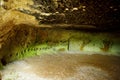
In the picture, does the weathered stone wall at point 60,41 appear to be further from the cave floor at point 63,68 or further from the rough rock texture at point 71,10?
the rough rock texture at point 71,10

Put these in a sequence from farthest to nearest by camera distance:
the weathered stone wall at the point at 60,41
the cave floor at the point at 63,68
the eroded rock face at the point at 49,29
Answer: the weathered stone wall at the point at 60,41, the cave floor at the point at 63,68, the eroded rock face at the point at 49,29

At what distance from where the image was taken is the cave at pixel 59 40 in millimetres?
4627

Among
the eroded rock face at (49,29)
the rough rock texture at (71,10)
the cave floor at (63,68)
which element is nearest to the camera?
the rough rock texture at (71,10)

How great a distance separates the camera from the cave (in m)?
4.63

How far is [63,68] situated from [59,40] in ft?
7.43

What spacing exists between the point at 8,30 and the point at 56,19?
1.55 m

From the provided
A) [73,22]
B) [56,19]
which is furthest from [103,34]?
[56,19]

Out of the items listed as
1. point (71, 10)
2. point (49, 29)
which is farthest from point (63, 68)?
point (49, 29)

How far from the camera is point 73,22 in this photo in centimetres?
610

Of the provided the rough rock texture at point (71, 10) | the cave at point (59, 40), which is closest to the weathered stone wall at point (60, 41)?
the cave at point (59, 40)

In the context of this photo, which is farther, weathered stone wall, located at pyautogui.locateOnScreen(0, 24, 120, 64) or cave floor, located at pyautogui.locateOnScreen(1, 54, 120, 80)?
weathered stone wall, located at pyautogui.locateOnScreen(0, 24, 120, 64)

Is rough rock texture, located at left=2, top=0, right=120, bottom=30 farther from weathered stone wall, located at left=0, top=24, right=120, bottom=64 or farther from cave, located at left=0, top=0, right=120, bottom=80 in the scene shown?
weathered stone wall, located at left=0, top=24, right=120, bottom=64

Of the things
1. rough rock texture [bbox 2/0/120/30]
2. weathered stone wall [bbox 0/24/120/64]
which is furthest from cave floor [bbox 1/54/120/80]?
rough rock texture [bbox 2/0/120/30]

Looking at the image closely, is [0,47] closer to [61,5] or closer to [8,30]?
[8,30]
